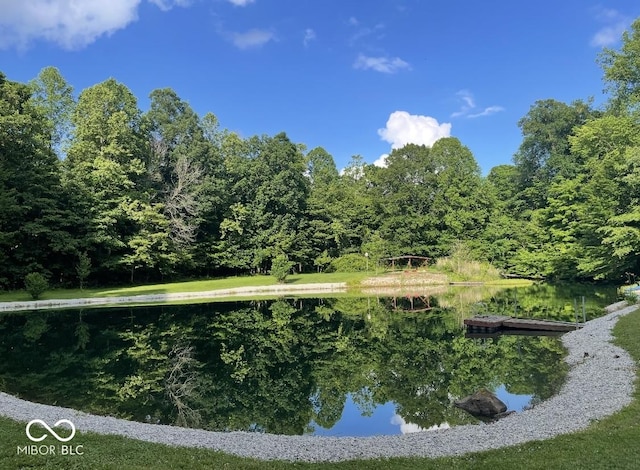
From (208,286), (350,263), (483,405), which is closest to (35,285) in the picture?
(208,286)

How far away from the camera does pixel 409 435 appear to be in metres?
7.82

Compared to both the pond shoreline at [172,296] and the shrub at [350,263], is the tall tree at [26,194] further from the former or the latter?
the shrub at [350,263]

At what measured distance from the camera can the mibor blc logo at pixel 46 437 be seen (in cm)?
616

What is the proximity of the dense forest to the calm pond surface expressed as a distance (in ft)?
46.6

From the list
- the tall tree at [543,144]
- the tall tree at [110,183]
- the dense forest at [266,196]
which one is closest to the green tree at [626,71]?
the dense forest at [266,196]

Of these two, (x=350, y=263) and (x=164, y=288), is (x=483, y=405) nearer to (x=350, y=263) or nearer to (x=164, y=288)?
(x=164, y=288)

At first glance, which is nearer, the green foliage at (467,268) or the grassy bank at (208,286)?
the grassy bank at (208,286)

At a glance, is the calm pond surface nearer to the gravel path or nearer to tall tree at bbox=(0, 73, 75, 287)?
the gravel path

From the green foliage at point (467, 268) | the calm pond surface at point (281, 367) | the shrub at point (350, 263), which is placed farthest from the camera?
the shrub at point (350, 263)

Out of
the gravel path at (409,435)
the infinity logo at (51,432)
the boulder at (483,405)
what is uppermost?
the infinity logo at (51,432)

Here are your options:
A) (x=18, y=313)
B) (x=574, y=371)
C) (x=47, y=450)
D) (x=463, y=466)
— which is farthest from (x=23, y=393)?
(x=18, y=313)

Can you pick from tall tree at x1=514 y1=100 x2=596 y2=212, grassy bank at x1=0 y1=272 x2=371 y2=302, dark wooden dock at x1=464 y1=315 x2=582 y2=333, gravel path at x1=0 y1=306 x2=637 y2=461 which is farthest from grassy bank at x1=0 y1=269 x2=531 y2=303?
gravel path at x1=0 y1=306 x2=637 y2=461

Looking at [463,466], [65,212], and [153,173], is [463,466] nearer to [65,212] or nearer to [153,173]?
[65,212]

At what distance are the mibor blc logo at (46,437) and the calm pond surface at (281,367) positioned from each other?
92.9 inches
